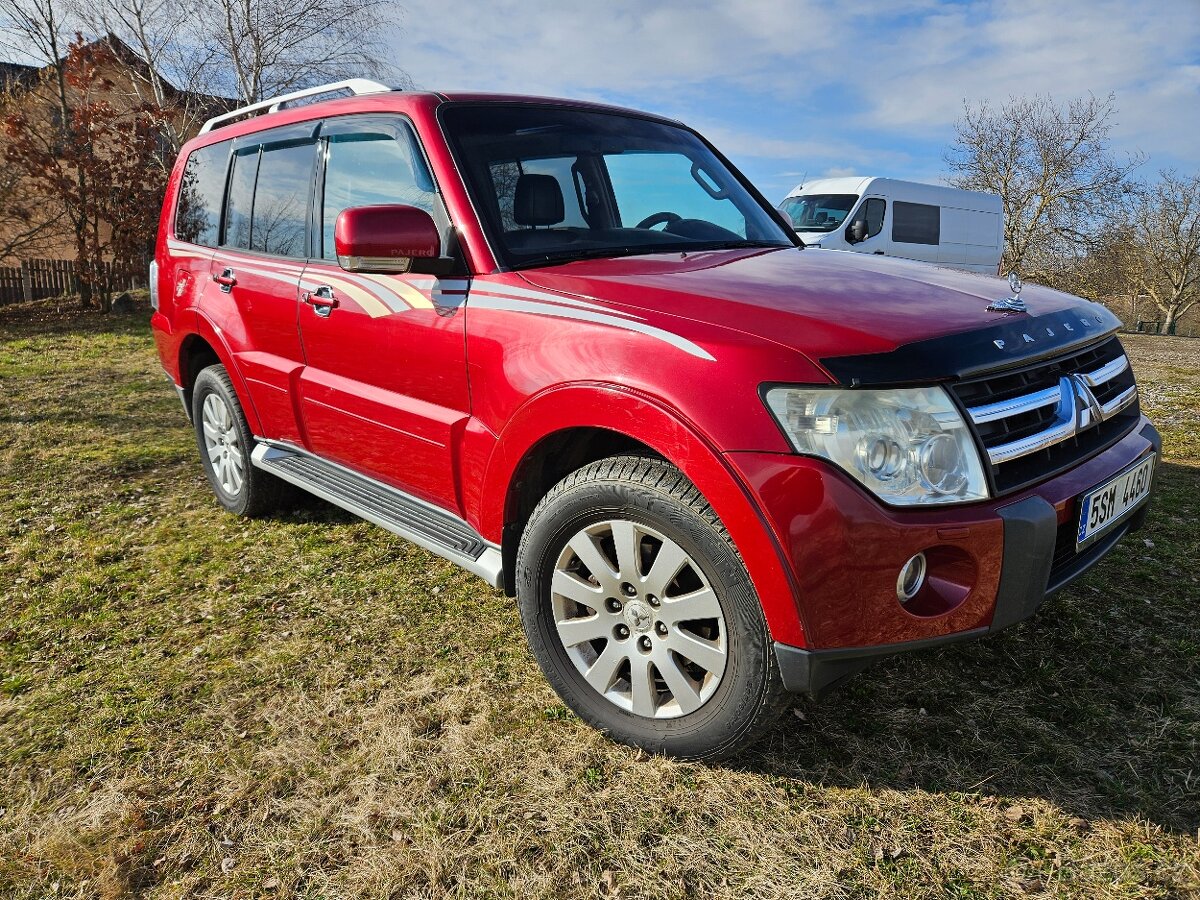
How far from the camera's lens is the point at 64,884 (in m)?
1.91

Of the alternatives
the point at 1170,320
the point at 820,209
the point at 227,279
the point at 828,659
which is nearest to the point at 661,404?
the point at 828,659

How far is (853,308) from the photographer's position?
2066 millimetres

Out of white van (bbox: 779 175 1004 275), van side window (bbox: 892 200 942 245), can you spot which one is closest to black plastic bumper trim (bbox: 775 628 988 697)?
white van (bbox: 779 175 1004 275)

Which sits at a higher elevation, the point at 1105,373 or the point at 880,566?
the point at 1105,373

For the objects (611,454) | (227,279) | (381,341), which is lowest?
(611,454)

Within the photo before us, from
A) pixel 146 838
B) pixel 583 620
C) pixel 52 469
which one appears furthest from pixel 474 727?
pixel 52 469

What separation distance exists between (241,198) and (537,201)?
187 centimetres

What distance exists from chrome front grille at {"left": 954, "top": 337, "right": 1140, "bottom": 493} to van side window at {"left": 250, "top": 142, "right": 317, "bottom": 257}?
8.79 ft

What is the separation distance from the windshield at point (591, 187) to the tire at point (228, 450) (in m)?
2.03

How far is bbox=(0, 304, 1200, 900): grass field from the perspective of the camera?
194 cm

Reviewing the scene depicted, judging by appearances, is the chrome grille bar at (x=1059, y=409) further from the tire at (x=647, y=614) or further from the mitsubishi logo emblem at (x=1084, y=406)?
the tire at (x=647, y=614)

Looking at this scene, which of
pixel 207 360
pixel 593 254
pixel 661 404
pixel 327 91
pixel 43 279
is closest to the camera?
pixel 661 404

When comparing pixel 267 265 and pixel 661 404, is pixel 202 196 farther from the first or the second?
pixel 661 404

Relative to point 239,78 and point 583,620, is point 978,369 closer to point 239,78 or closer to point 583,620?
point 583,620
